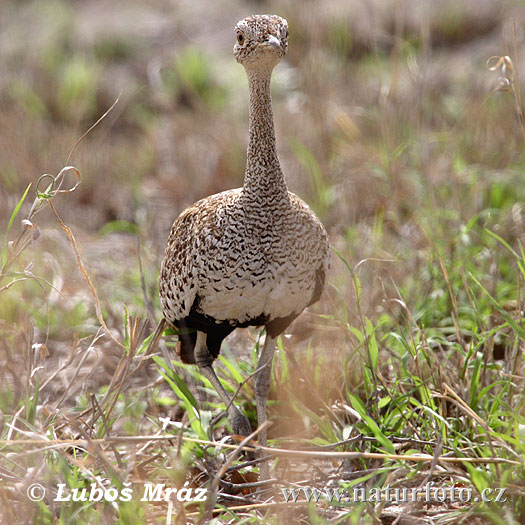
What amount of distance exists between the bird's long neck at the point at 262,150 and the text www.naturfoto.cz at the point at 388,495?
1.11m

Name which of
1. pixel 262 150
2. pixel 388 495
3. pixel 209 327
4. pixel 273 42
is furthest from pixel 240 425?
pixel 273 42

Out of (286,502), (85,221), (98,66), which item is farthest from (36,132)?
(286,502)

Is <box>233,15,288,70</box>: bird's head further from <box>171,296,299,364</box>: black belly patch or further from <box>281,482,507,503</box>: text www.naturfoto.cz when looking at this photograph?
<box>281,482,507,503</box>: text www.naturfoto.cz

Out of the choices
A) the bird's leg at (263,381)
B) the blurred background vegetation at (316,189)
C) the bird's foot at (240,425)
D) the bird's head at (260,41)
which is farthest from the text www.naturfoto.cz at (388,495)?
the bird's head at (260,41)

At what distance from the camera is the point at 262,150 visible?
276 cm

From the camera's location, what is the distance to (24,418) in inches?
104

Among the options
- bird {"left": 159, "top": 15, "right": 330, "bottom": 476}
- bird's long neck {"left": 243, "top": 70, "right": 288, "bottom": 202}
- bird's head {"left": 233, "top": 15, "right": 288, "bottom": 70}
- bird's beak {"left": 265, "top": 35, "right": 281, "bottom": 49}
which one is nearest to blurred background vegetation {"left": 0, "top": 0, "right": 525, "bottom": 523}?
bird {"left": 159, "top": 15, "right": 330, "bottom": 476}

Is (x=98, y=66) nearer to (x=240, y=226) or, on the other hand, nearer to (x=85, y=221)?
(x=85, y=221)

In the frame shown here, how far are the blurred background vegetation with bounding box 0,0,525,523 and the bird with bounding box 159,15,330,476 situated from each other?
9.7 inches

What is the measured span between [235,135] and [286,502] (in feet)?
14.7

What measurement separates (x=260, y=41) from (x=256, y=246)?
2.50 feet

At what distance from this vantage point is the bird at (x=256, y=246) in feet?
8.68

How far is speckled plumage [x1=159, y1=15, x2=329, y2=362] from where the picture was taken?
2648mm
